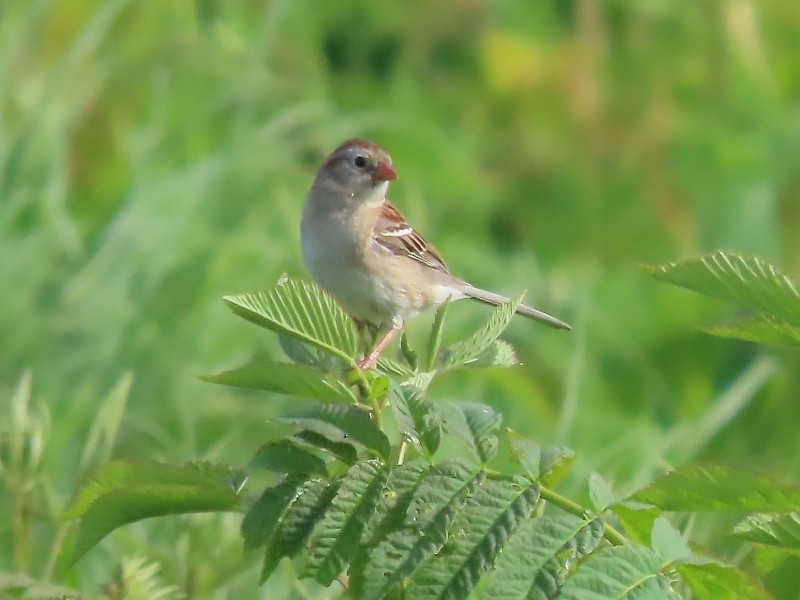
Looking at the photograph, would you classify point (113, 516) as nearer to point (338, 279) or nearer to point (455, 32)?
point (338, 279)

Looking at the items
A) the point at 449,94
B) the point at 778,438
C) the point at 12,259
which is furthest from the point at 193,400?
Answer: the point at 449,94

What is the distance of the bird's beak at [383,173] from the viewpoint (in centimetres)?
358

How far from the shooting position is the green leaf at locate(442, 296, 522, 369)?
1.57 meters

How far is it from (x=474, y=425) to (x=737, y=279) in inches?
12.5

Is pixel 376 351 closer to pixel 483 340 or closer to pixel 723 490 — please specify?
pixel 483 340

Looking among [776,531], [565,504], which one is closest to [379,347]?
[565,504]

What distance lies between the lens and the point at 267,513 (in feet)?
4.88

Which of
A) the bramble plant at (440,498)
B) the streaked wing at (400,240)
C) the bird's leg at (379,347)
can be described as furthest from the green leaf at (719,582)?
the streaked wing at (400,240)

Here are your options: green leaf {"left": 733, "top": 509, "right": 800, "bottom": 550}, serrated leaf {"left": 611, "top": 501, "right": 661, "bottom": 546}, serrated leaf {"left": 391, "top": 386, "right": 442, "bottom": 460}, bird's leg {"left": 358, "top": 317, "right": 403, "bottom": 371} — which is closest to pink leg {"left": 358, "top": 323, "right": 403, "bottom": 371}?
bird's leg {"left": 358, "top": 317, "right": 403, "bottom": 371}

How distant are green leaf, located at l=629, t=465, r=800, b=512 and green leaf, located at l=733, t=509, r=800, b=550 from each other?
0.06m

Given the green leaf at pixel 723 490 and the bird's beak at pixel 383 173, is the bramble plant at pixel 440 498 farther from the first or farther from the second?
the bird's beak at pixel 383 173

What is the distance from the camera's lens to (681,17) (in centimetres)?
703

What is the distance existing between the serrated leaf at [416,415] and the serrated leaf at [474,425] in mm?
21

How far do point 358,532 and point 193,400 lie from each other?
2577 mm
